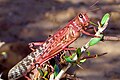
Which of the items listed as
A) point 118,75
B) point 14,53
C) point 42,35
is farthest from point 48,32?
point 118,75

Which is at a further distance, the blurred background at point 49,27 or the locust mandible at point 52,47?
the blurred background at point 49,27

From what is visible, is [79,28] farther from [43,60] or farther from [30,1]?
[30,1]

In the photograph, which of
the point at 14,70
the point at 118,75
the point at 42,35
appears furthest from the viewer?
the point at 42,35

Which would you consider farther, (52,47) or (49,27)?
(49,27)
